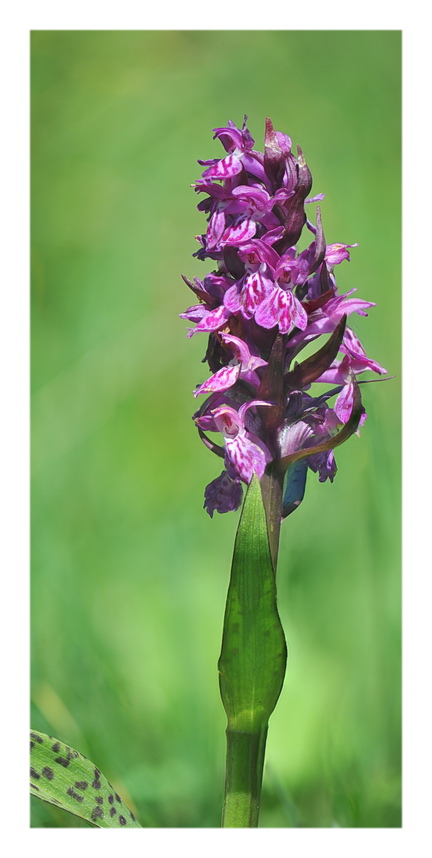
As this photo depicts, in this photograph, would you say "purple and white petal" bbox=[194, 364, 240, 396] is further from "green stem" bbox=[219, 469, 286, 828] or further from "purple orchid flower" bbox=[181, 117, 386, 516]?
"green stem" bbox=[219, 469, 286, 828]

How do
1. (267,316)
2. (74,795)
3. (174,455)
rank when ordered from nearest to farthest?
(267,316)
(74,795)
(174,455)

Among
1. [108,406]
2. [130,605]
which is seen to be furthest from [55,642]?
[108,406]

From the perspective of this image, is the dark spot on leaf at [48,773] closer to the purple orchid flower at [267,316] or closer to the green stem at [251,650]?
the green stem at [251,650]

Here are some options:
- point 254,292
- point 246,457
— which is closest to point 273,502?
point 246,457

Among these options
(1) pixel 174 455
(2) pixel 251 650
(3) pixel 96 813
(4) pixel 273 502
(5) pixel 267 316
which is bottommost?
(3) pixel 96 813

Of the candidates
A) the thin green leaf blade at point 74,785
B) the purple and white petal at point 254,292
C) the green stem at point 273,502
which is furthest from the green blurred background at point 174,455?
the purple and white petal at point 254,292

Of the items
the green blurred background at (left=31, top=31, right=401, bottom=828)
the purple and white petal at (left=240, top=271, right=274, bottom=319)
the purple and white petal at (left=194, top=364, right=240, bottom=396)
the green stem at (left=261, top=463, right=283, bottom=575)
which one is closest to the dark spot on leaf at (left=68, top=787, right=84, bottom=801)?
the green blurred background at (left=31, top=31, right=401, bottom=828)

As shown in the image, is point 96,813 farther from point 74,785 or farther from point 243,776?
point 243,776
